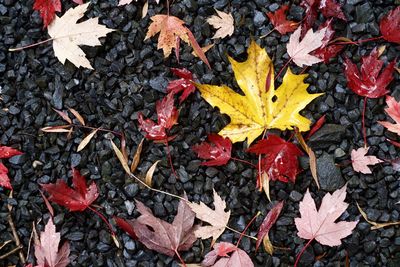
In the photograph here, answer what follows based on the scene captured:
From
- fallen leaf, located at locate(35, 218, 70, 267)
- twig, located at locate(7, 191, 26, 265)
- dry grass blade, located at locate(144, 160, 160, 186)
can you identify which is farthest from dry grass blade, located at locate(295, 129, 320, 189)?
twig, located at locate(7, 191, 26, 265)

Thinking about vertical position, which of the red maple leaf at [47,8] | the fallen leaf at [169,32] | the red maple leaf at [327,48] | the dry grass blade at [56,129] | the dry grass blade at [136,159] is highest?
the red maple leaf at [47,8]

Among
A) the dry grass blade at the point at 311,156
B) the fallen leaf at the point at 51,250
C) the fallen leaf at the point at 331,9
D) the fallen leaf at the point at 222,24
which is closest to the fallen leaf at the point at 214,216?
the dry grass blade at the point at 311,156

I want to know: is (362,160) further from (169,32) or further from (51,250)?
(51,250)

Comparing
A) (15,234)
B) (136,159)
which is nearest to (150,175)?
(136,159)

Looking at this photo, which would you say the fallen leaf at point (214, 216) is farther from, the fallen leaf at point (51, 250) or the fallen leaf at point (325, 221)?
the fallen leaf at point (51, 250)

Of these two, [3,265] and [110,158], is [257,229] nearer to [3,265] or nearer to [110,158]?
[110,158]

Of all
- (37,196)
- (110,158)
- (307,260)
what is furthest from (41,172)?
(307,260)
